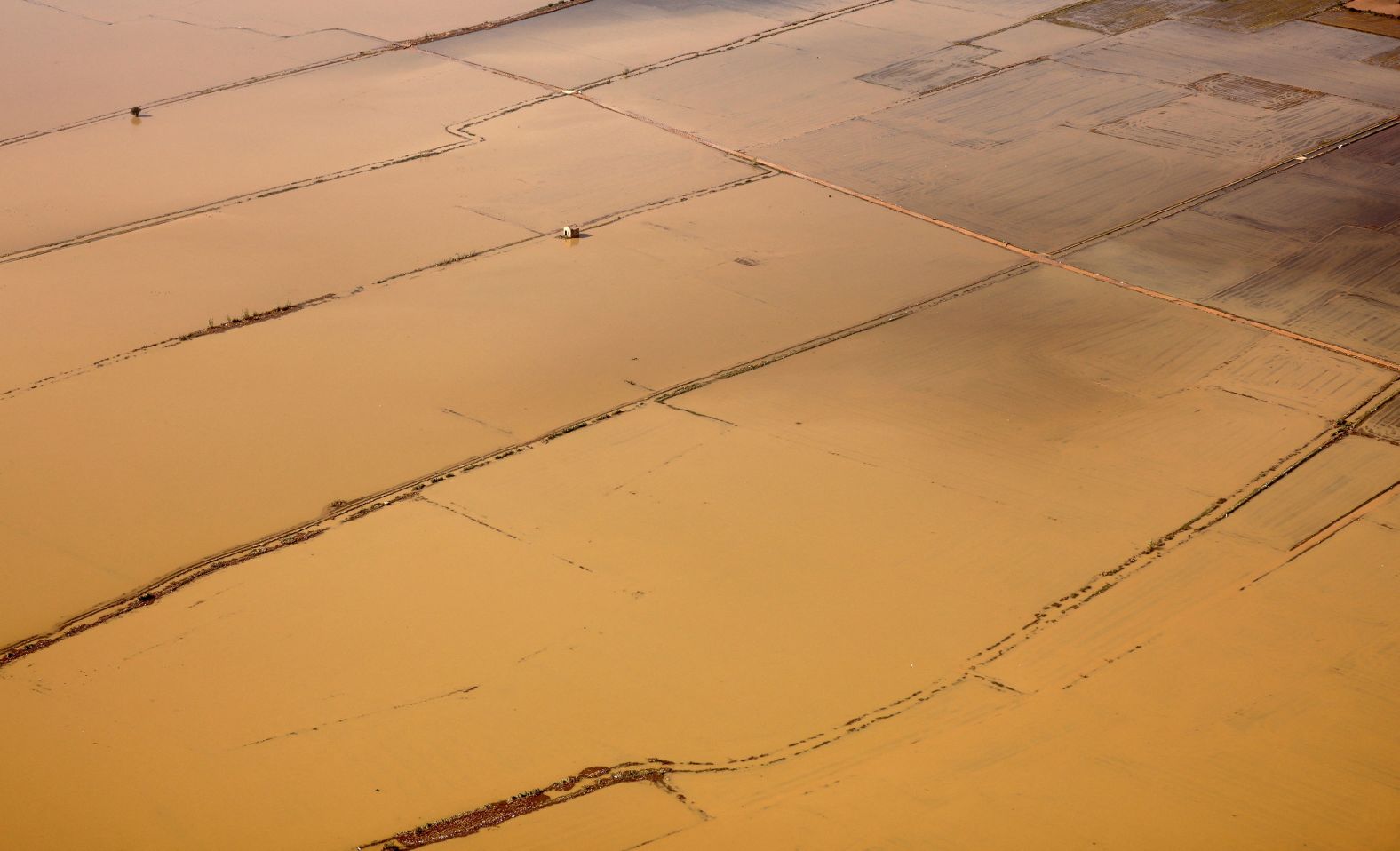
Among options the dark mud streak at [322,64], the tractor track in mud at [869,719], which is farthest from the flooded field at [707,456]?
the dark mud streak at [322,64]

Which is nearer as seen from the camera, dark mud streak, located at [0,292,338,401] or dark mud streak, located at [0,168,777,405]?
dark mud streak, located at [0,292,338,401]

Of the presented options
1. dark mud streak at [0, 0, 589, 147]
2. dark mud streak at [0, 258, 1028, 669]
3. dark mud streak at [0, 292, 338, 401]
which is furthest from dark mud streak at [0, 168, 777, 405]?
dark mud streak at [0, 0, 589, 147]

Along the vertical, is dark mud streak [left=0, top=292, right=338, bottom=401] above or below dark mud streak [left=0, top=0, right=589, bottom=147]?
below

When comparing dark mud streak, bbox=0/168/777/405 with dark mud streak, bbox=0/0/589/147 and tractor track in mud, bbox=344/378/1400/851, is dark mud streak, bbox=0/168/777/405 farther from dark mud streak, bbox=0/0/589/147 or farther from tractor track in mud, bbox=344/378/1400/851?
dark mud streak, bbox=0/0/589/147

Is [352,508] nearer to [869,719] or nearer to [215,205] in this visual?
[869,719]

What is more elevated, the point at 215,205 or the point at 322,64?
the point at 322,64

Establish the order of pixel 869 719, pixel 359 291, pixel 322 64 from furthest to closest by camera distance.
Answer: pixel 322 64
pixel 359 291
pixel 869 719

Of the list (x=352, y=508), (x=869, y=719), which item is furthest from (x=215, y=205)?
(x=869, y=719)

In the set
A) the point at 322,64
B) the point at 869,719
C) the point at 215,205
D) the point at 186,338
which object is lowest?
the point at 869,719

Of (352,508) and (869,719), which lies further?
(352,508)
